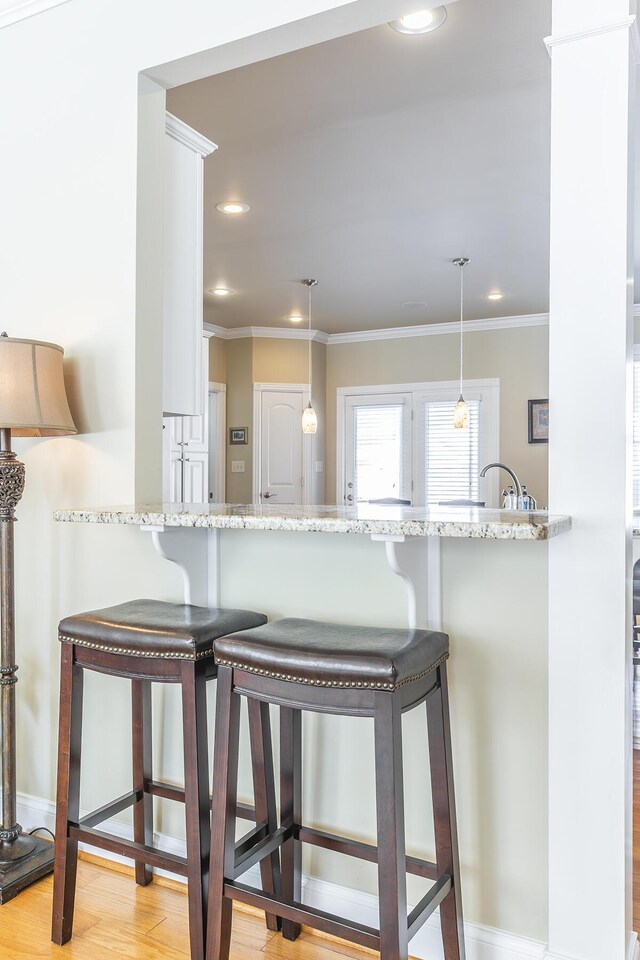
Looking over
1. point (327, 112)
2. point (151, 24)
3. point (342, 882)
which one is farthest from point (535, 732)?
point (327, 112)

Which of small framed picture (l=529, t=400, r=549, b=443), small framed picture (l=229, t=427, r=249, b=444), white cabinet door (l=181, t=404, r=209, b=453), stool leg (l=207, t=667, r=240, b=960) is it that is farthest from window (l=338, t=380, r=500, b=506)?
stool leg (l=207, t=667, r=240, b=960)

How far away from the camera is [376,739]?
4.48ft

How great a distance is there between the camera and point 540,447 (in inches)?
284

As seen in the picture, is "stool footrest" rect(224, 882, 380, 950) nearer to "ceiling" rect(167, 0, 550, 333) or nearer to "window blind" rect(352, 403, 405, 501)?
"ceiling" rect(167, 0, 550, 333)

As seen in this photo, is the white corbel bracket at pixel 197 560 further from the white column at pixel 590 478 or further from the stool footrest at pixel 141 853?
the white column at pixel 590 478

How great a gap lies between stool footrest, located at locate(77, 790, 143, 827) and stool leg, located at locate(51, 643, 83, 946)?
0.11 ft

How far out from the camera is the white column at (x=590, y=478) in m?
1.54

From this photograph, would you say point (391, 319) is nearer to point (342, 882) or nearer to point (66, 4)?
point (66, 4)

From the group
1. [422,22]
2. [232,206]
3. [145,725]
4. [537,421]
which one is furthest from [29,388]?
[537,421]

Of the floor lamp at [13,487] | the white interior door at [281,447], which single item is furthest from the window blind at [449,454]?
the floor lamp at [13,487]

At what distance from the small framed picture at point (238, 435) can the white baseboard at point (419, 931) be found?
19.4 feet

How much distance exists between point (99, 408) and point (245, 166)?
6.99 feet

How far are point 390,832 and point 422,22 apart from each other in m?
2.48

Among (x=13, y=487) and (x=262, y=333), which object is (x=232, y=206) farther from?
(x=262, y=333)
